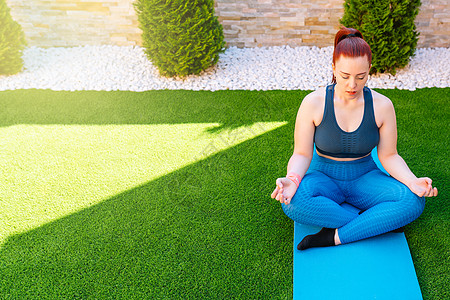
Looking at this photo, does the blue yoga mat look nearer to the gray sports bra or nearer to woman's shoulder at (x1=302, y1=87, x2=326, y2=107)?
the gray sports bra

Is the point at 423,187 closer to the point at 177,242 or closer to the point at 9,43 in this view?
the point at 177,242

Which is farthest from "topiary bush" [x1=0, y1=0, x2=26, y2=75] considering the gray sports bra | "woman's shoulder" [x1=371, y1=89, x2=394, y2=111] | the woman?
"woman's shoulder" [x1=371, y1=89, x2=394, y2=111]

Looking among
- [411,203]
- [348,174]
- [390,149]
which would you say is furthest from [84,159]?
[411,203]

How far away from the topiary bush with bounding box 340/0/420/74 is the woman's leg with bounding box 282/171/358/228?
2935 millimetres

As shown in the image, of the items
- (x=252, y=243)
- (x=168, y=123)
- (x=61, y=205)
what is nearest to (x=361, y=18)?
(x=168, y=123)

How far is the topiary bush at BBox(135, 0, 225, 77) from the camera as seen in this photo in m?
4.98

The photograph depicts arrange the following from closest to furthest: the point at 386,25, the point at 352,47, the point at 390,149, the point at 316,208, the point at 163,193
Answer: the point at 352,47, the point at 316,208, the point at 390,149, the point at 163,193, the point at 386,25

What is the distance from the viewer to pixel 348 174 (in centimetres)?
283

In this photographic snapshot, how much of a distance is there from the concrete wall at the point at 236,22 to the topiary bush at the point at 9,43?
73cm

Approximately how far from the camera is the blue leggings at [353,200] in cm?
256

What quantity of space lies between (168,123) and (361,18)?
9.23ft

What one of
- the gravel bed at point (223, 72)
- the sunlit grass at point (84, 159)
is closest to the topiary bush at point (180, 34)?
the gravel bed at point (223, 72)

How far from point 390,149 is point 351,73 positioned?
0.69 meters

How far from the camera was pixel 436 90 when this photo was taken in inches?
187
